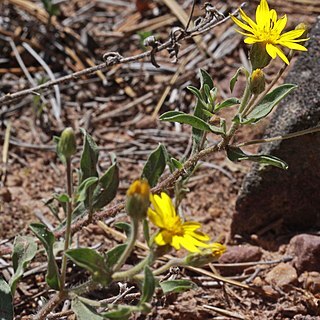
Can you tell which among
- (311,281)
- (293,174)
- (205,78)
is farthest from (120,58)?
(311,281)

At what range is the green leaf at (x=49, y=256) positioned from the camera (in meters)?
1.94

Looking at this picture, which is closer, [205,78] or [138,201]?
[138,201]

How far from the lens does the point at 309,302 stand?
263cm

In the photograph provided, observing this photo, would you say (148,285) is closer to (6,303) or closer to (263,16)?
(6,303)

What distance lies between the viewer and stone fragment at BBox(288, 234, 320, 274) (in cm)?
275

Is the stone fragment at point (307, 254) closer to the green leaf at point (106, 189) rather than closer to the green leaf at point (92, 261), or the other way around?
the green leaf at point (106, 189)

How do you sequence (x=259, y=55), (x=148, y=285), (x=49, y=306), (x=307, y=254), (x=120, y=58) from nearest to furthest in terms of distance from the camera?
(x=148, y=285), (x=49, y=306), (x=259, y=55), (x=120, y=58), (x=307, y=254)

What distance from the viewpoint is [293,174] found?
2.96m

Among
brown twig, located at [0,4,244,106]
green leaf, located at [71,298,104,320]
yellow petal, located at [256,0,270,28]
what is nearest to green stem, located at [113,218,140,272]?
green leaf, located at [71,298,104,320]

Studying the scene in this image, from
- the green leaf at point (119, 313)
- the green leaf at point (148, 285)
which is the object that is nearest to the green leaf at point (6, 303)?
the green leaf at point (119, 313)

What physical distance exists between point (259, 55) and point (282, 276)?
1.03 metres

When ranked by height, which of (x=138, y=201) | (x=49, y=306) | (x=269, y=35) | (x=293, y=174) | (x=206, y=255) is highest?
(x=269, y=35)

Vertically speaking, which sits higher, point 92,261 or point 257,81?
point 257,81

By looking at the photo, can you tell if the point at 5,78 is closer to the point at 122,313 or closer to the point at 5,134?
the point at 5,134
